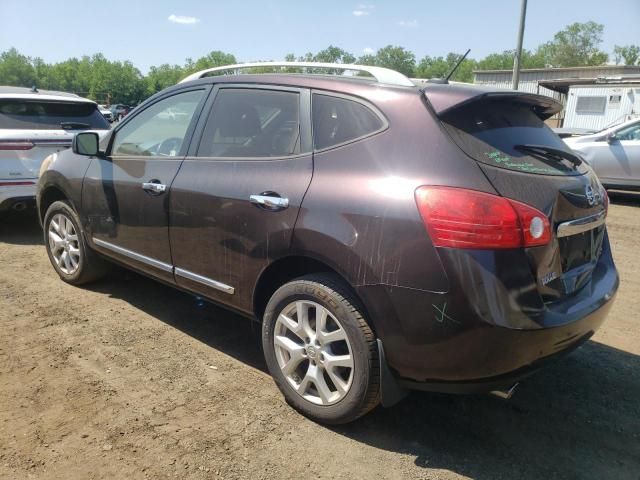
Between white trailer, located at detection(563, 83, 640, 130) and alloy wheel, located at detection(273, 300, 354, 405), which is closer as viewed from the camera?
alloy wheel, located at detection(273, 300, 354, 405)

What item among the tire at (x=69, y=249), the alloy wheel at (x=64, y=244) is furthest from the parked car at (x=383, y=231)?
the alloy wheel at (x=64, y=244)

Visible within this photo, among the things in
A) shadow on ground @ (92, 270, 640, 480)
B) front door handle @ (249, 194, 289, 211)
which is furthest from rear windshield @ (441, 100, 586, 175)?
shadow on ground @ (92, 270, 640, 480)

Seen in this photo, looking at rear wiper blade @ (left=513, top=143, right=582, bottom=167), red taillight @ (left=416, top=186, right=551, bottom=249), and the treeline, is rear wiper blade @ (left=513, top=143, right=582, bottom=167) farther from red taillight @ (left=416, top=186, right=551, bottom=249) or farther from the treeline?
the treeline

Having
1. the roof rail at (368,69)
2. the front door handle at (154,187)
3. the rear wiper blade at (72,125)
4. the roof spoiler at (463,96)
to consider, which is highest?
the roof rail at (368,69)

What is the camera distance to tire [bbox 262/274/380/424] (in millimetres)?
2549

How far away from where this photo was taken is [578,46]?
98.5 meters

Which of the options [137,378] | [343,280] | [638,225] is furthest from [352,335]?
[638,225]

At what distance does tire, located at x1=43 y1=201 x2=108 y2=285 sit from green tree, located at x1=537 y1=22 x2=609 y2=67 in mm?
106750

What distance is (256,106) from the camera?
324 cm

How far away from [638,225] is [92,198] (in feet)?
25.2

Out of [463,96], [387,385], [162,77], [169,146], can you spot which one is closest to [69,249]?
[169,146]

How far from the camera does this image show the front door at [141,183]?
360 cm

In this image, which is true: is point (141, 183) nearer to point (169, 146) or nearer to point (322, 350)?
point (169, 146)

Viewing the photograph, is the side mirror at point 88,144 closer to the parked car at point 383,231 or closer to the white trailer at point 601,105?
the parked car at point 383,231
